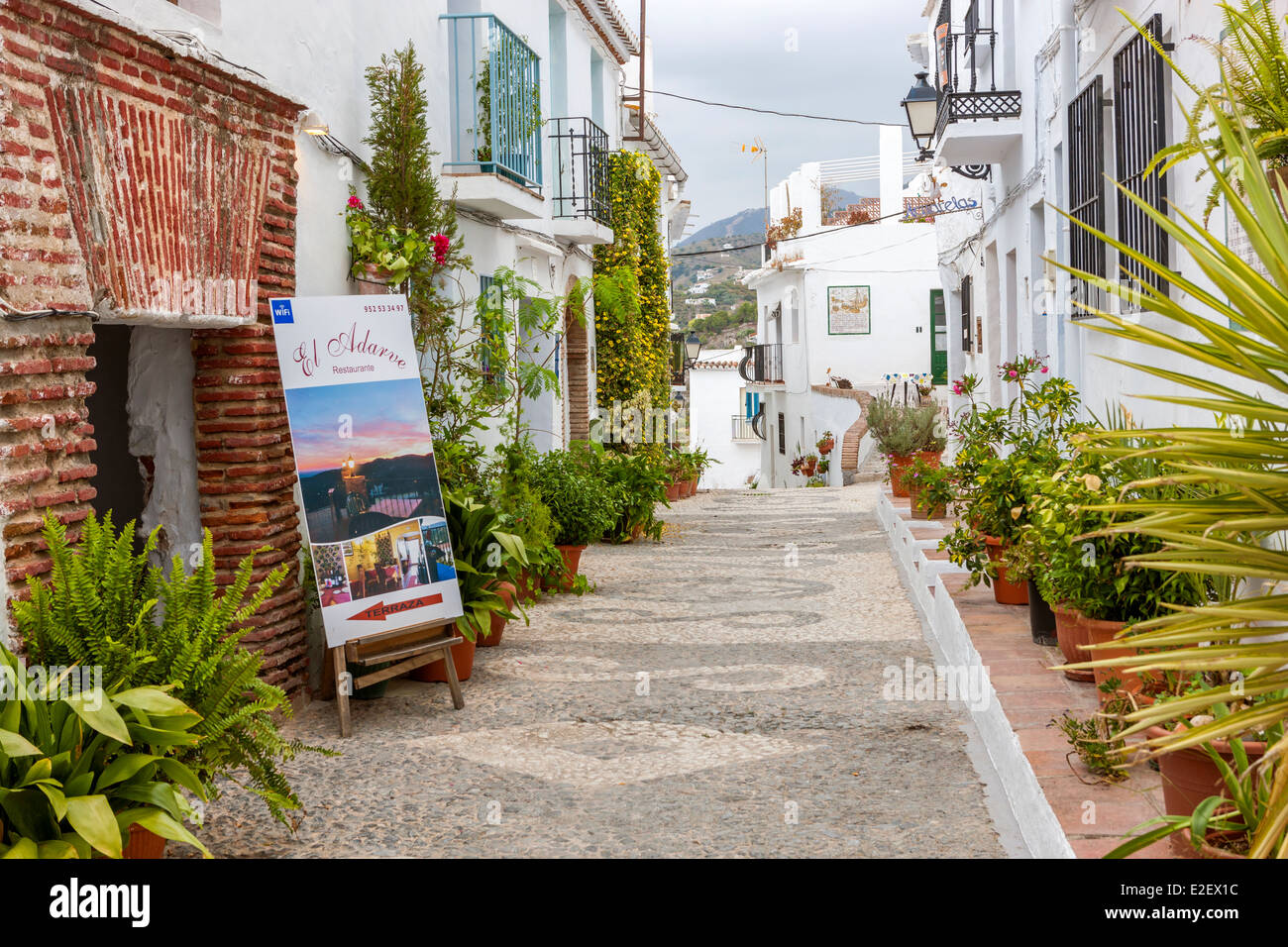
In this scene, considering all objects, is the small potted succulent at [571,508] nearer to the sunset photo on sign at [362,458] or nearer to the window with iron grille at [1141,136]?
the sunset photo on sign at [362,458]

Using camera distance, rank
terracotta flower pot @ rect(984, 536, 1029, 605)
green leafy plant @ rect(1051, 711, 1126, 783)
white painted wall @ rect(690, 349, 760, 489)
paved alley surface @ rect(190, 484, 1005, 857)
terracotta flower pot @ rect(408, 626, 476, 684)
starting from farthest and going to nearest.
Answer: white painted wall @ rect(690, 349, 760, 489)
terracotta flower pot @ rect(984, 536, 1029, 605)
terracotta flower pot @ rect(408, 626, 476, 684)
paved alley surface @ rect(190, 484, 1005, 857)
green leafy plant @ rect(1051, 711, 1126, 783)

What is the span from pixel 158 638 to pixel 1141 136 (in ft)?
18.5

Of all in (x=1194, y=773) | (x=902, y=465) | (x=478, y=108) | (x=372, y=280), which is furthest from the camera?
(x=902, y=465)

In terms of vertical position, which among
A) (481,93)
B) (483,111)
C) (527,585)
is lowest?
(527,585)

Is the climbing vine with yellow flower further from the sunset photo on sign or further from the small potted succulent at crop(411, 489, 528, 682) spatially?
the sunset photo on sign

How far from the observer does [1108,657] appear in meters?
4.91

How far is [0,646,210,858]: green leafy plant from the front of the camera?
3.15 m

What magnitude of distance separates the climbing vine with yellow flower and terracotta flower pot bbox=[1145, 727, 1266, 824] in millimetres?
11733

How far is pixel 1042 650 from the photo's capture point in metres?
5.87

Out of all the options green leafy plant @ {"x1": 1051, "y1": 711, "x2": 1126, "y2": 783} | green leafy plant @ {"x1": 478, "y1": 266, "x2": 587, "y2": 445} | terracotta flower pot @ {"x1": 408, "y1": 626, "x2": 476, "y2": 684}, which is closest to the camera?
green leafy plant @ {"x1": 1051, "y1": 711, "x2": 1126, "y2": 783}

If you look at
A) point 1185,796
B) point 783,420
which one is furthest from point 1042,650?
point 783,420

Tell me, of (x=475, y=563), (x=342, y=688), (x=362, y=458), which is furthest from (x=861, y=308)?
(x=342, y=688)

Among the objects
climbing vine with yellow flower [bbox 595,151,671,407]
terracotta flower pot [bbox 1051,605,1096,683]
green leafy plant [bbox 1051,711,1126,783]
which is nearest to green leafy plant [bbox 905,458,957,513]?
terracotta flower pot [bbox 1051,605,1096,683]

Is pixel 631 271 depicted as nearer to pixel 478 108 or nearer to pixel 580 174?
pixel 580 174
